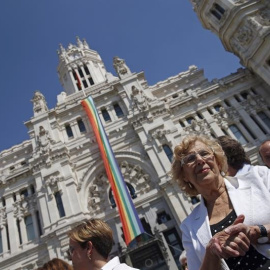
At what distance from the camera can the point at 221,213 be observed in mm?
2949

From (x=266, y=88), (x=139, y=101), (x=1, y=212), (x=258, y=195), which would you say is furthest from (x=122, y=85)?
(x=258, y=195)

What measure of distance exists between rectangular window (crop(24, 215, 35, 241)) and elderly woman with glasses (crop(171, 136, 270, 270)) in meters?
20.2

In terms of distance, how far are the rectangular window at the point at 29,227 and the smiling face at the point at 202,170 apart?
20.3 meters

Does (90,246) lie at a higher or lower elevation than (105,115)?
lower

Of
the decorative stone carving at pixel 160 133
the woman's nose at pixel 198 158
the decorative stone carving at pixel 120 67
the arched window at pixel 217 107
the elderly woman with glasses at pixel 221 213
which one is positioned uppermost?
the decorative stone carving at pixel 120 67

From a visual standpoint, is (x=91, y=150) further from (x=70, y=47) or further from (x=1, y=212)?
(x=70, y=47)

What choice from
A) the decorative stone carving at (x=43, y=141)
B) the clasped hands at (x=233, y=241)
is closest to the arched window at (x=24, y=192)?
the decorative stone carving at (x=43, y=141)

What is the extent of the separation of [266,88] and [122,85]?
13.2 m

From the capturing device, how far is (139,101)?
23.6 metres

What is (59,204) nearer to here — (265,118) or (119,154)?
(119,154)

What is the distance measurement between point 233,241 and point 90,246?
188 cm

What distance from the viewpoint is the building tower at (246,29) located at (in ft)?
70.3

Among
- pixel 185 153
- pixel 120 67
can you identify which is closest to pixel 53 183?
pixel 120 67

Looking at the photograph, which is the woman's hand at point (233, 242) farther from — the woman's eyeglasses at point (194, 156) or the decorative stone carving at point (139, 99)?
the decorative stone carving at point (139, 99)
